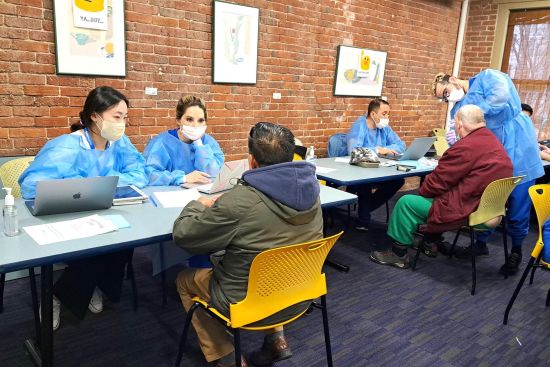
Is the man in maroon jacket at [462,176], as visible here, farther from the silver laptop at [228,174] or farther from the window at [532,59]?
the window at [532,59]

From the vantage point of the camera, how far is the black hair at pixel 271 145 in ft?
5.17

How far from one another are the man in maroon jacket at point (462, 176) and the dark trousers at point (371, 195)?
3.00 ft

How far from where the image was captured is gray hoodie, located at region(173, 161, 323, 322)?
147 cm

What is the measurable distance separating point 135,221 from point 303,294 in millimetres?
775

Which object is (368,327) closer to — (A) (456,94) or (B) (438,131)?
(A) (456,94)

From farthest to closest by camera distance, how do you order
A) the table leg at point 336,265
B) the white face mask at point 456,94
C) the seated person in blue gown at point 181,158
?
1. the white face mask at point 456,94
2. the table leg at point 336,265
3. the seated person in blue gown at point 181,158

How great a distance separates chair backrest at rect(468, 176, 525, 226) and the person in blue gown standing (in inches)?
21.9

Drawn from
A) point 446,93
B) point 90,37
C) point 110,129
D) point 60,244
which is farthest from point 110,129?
point 446,93

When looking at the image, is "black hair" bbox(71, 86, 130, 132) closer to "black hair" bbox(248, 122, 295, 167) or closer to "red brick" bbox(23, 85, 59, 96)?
"red brick" bbox(23, 85, 59, 96)

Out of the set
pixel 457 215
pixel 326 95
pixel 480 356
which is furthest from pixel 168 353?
pixel 326 95

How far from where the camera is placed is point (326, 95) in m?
4.68

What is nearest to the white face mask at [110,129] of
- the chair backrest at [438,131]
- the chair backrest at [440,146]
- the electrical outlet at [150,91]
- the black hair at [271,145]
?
the black hair at [271,145]

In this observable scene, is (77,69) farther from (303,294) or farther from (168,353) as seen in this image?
(303,294)

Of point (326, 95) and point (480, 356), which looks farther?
point (326, 95)
